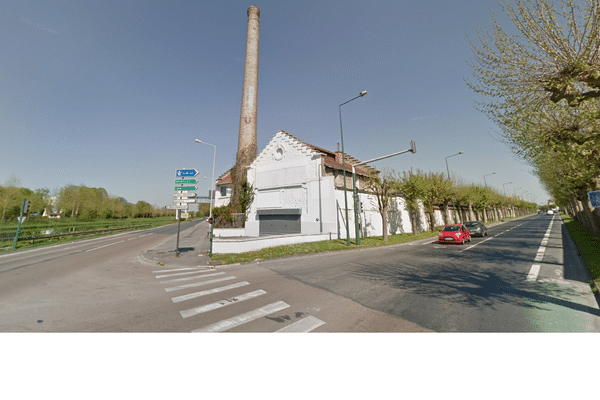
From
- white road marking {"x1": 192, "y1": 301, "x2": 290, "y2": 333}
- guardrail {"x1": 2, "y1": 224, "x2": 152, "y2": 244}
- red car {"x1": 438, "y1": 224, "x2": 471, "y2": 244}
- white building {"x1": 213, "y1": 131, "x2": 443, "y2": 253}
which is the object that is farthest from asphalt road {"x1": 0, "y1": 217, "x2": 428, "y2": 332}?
red car {"x1": 438, "y1": 224, "x2": 471, "y2": 244}

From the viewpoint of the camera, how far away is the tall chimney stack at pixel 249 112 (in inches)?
1089

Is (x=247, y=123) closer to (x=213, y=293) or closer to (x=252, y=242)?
(x=252, y=242)

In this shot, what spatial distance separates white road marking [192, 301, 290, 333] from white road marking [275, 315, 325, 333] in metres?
0.82

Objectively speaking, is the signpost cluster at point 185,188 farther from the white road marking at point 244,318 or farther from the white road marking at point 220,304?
the white road marking at point 244,318

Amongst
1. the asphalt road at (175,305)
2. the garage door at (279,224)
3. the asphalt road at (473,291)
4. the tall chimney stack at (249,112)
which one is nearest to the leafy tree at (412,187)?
the garage door at (279,224)

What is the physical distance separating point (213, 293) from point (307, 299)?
110 inches

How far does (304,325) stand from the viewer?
14.4 ft

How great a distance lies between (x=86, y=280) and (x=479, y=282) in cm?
1332

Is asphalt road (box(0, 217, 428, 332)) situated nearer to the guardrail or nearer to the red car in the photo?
the guardrail

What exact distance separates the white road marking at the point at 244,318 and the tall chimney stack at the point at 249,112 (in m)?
24.1

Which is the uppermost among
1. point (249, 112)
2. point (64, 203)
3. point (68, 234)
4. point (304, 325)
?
point (249, 112)

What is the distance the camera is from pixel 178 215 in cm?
1375

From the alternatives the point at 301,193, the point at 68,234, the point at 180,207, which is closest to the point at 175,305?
the point at 180,207
